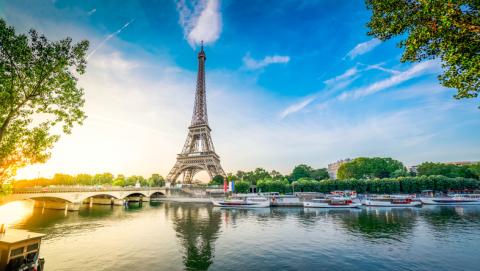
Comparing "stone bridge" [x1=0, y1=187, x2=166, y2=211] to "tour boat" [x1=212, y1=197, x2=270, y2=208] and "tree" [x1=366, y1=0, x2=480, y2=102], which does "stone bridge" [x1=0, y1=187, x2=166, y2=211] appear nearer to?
"tour boat" [x1=212, y1=197, x2=270, y2=208]

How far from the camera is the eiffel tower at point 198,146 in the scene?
264 feet

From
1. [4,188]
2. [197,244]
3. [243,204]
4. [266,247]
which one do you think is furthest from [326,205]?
[4,188]

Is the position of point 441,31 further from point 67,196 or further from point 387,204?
point 67,196

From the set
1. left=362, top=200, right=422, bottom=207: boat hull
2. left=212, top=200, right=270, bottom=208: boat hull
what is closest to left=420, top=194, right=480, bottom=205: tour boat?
left=362, top=200, right=422, bottom=207: boat hull

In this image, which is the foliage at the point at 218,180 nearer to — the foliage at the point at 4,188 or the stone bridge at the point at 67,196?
the stone bridge at the point at 67,196

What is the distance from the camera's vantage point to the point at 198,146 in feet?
294

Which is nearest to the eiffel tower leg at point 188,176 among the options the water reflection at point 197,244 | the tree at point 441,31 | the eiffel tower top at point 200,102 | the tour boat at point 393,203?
the eiffel tower top at point 200,102

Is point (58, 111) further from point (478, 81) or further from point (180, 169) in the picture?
point (180, 169)

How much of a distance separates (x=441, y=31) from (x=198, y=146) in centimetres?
8472

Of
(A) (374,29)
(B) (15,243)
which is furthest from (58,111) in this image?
(A) (374,29)

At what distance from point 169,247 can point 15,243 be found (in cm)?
1132

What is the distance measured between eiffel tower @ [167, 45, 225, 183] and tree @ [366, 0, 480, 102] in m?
71.4

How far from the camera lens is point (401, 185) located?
6681 centimetres

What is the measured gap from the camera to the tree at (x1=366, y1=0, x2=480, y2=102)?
877 cm
